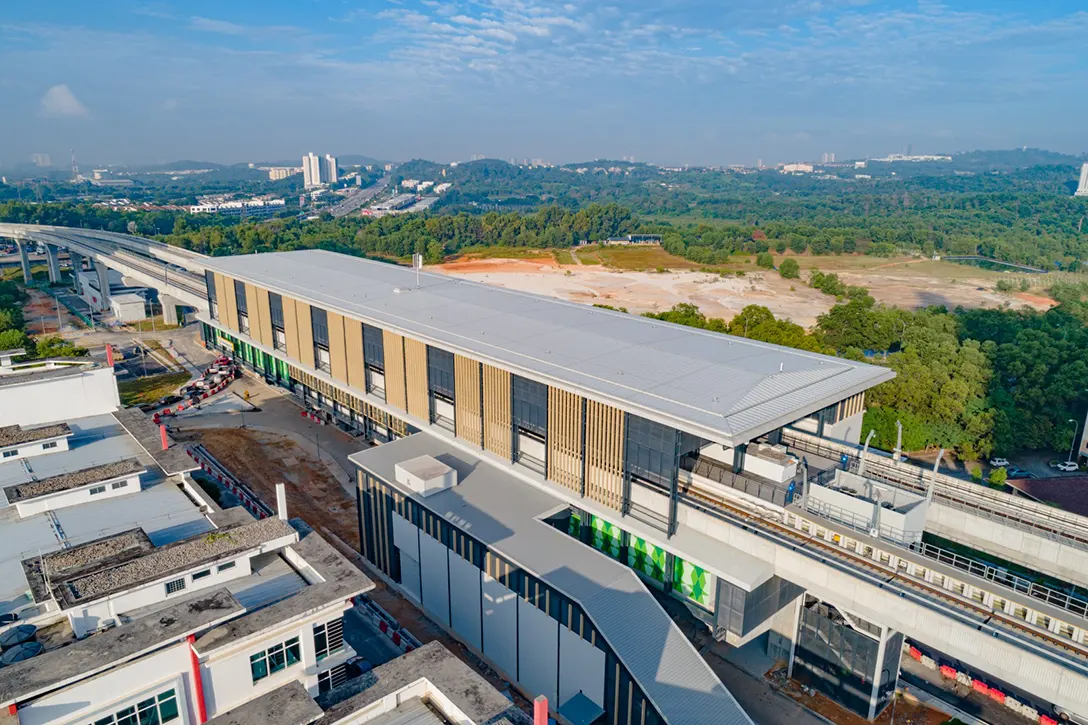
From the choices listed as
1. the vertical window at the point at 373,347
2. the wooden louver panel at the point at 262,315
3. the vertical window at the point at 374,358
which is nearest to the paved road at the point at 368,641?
the vertical window at the point at 374,358

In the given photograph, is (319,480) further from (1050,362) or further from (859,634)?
(1050,362)

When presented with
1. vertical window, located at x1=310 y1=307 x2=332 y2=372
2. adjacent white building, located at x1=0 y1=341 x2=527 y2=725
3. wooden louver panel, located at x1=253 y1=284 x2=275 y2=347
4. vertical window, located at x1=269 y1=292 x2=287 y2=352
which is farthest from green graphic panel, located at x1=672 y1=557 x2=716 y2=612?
wooden louver panel, located at x1=253 y1=284 x2=275 y2=347

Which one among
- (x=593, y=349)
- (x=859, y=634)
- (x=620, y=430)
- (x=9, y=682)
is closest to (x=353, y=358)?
(x=593, y=349)

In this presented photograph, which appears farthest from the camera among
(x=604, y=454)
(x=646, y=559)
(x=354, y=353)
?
(x=354, y=353)

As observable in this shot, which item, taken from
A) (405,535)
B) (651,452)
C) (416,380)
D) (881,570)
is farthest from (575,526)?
(416,380)

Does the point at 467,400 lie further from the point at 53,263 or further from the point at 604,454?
the point at 53,263

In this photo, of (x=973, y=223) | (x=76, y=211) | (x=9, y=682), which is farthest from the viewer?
(x=973, y=223)

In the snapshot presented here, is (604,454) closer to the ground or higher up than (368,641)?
higher up
